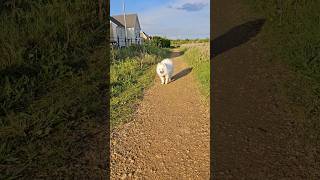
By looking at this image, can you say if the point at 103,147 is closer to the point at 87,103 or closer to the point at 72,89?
the point at 87,103

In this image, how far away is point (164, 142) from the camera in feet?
15.8

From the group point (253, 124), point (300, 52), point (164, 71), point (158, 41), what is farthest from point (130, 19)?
point (253, 124)

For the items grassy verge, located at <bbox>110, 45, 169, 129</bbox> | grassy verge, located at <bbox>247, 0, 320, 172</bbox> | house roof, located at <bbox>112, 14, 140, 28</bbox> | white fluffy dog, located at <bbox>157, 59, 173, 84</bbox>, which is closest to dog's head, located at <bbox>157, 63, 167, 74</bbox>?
white fluffy dog, located at <bbox>157, 59, 173, 84</bbox>

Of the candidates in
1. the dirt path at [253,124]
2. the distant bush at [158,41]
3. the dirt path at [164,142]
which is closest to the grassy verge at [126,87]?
the dirt path at [164,142]

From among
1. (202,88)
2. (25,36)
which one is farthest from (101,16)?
(202,88)

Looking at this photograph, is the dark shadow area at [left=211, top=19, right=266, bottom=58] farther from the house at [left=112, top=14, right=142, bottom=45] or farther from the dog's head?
the house at [left=112, top=14, right=142, bottom=45]

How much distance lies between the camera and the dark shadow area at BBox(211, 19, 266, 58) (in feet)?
37.5

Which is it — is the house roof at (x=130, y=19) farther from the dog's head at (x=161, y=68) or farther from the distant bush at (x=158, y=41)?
the dog's head at (x=161, y=68)

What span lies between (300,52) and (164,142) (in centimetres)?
513

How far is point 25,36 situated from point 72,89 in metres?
2.84

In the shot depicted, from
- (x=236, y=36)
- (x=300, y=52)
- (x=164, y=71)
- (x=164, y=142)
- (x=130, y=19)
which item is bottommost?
(x=164, y=142)

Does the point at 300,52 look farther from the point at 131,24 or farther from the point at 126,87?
the point at 131,24

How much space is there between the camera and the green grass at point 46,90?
13.3 ft

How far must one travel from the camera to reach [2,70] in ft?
20.0
